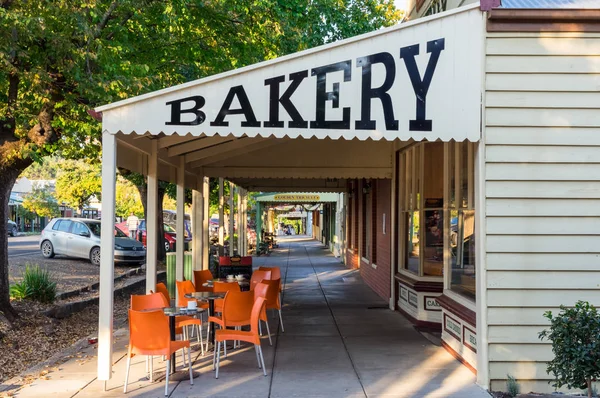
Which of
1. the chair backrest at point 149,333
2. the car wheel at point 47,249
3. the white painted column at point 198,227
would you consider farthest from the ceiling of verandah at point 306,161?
the car wheel at point 47,249

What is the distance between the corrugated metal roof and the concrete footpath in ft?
13.7

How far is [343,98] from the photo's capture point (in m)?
6.32

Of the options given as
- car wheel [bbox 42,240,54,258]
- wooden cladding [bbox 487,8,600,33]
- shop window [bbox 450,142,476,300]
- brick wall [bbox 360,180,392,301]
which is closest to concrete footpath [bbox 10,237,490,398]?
shop window [bbox 450,142,476,300]

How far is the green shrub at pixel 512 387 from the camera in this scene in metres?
6.09

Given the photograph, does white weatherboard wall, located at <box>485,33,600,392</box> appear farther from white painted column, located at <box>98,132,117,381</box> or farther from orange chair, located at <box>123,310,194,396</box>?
white painted column, located at <box>98,132,117,381</box>

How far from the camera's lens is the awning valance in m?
6.29

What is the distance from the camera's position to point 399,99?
6.30 m

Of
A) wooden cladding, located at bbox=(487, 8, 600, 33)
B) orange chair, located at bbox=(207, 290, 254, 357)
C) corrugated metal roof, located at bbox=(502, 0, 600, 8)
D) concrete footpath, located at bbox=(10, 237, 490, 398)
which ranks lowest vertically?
concrete footpath, located at bbox=(10, 237, 490, 398)

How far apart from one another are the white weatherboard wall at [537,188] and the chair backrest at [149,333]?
3.43 metres

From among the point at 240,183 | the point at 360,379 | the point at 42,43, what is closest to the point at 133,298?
the point at 360,379

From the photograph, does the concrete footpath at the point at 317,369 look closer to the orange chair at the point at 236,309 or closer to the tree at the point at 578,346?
the orange chair at the point at 236,309

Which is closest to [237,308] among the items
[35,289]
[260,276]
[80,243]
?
[260,276]

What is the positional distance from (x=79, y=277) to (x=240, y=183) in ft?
18.1

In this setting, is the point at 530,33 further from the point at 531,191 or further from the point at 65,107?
the point at 65,107
